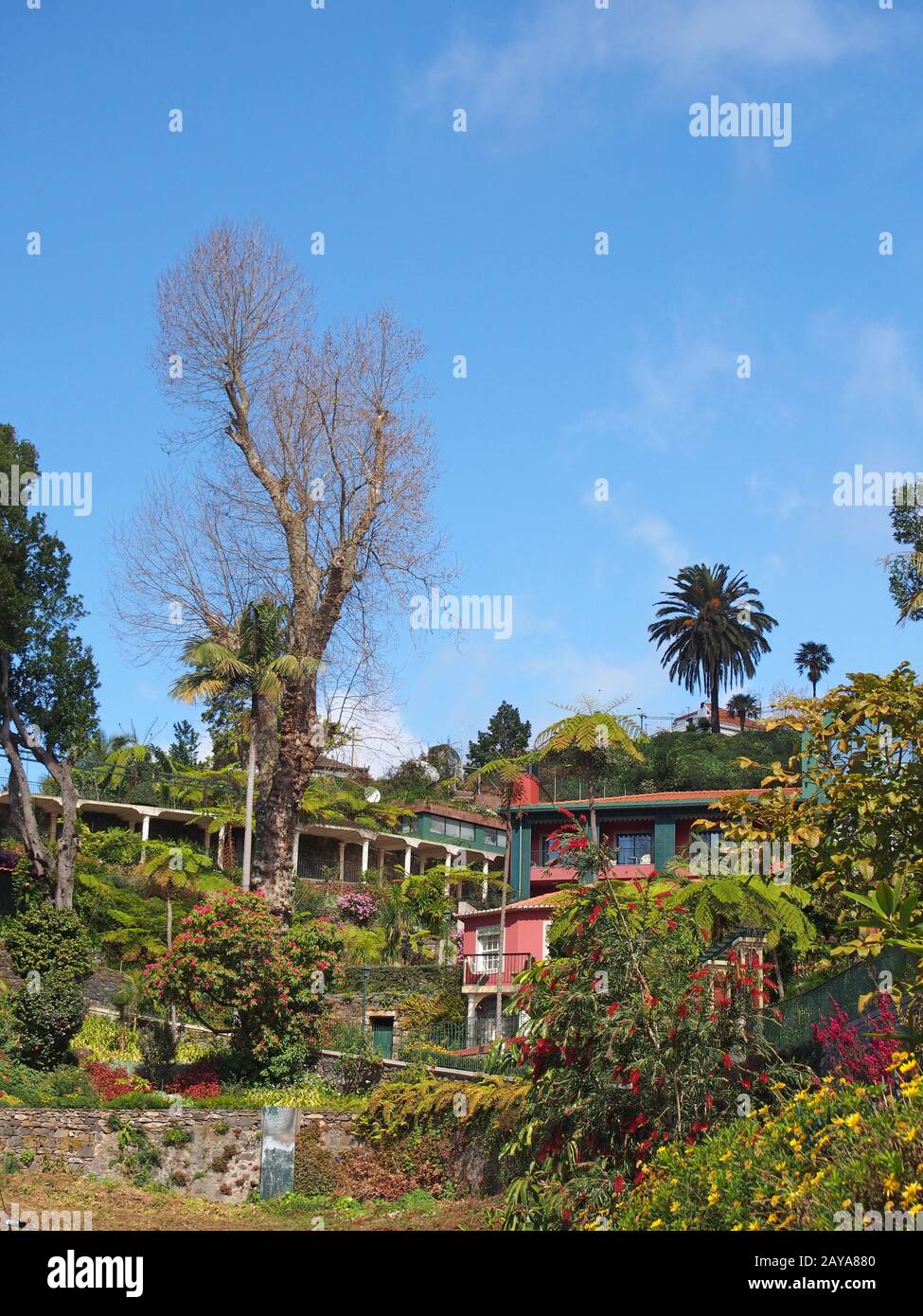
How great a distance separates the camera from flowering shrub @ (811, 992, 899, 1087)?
10.6 metres

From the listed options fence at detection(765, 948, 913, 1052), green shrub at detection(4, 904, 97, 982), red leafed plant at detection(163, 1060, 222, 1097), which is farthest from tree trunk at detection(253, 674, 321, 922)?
fence at detection(765, 948, 913, 1052)

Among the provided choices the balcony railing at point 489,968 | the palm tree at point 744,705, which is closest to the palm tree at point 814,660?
the palm tree at point 744,705

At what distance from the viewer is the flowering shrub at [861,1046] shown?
10.6 m

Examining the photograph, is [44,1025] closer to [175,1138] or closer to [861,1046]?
[175,1138]

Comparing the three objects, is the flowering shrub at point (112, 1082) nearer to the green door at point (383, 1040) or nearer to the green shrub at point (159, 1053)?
the green shrub at point (159, 1053)

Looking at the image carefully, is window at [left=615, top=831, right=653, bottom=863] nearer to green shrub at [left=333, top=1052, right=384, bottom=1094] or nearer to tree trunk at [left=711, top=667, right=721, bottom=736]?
green shrub at [left=333, top=1052, right=384, bottom=1094]

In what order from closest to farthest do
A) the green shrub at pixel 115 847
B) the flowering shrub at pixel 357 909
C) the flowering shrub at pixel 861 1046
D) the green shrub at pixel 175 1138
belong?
the flowering shrub at pixel 861 1046, the green shrub at pixel 175 1138, the flowering shrub at pixel 357 909, the green shrub at pixel 115 847

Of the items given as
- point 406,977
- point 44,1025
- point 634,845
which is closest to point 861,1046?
point 44,1025

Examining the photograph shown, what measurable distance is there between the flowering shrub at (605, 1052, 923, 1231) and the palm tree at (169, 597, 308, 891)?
56.1 ft

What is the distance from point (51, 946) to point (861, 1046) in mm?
19407

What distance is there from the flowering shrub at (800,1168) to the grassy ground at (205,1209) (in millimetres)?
6981

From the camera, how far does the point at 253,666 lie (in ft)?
99.2

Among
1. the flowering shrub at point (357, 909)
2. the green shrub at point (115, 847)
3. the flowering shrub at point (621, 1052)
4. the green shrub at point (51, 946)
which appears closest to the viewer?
the flowering shrub at point (621, 1052)

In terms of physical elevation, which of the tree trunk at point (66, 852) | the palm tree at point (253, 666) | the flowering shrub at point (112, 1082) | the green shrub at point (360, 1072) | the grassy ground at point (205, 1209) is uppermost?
the palm tree at point (253, 666)
